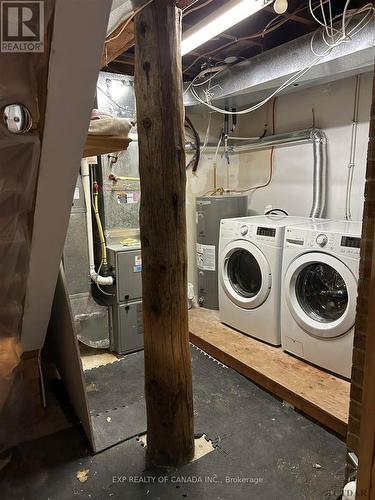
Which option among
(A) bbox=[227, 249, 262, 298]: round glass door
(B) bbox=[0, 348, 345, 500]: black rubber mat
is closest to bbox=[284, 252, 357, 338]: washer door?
(A) bbox=[227, 249, 262, 298]: round glass door

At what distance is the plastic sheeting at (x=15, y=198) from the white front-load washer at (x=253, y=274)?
5.81 ft

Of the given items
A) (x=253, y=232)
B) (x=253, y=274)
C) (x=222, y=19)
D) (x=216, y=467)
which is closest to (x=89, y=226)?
(x=253, y=232)

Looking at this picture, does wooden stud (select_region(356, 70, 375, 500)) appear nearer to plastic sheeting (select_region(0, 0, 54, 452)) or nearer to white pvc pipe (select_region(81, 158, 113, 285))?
plastic sheeting (select_region(0, 0, 54, 452))

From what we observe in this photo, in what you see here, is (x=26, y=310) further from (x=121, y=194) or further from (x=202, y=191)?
(x=202, y=191)

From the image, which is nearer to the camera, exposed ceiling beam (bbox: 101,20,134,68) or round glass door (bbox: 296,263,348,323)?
exposed ceiling beam (bbox: 101,20,134,68)


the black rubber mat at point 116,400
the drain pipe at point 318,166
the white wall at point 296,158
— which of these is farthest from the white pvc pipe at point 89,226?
the drain pipe at point 318,166

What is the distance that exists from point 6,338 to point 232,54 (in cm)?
277

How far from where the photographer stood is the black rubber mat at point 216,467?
156 centimetres

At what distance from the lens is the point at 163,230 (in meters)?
1.57

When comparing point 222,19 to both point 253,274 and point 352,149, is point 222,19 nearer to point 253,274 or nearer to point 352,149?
point 352,149

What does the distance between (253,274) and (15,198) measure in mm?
2256

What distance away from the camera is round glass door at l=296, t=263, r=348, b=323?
7.77ft

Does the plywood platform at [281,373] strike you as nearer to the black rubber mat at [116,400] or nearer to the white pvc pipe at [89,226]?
the black rubber mat at [116,400]

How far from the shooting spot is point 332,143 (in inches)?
119
